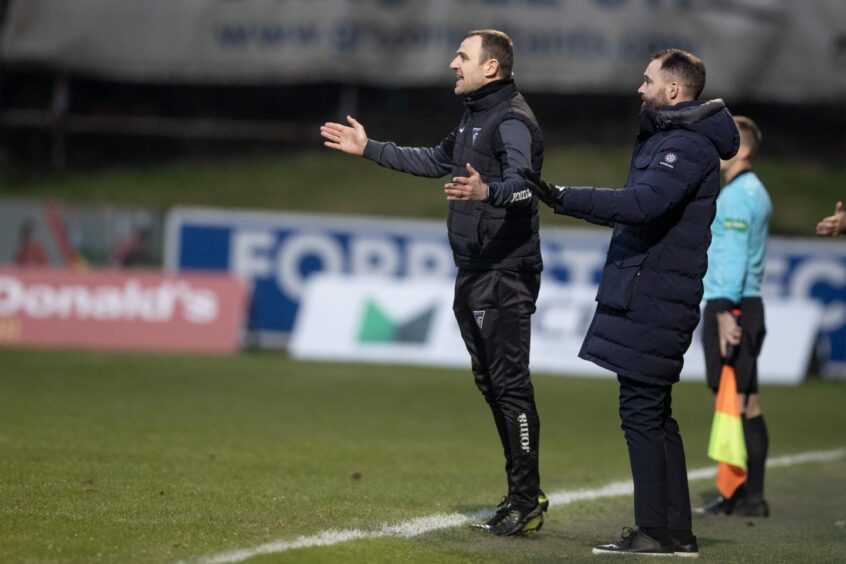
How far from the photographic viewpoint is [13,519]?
6.55 metres

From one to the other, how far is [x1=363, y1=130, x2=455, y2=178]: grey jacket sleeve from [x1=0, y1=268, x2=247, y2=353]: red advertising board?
36.3ft

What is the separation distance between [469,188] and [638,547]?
191 cm

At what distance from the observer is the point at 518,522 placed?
707cm

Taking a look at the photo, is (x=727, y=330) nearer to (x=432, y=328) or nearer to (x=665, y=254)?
(x=665, y=254)

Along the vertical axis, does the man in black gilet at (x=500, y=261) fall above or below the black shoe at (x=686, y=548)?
above

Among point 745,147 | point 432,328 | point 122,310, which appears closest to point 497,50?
point 745,147

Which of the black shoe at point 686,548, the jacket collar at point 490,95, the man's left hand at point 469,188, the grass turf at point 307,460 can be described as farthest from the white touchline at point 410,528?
the jacket collar at point 490,95

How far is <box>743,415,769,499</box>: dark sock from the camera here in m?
8.86

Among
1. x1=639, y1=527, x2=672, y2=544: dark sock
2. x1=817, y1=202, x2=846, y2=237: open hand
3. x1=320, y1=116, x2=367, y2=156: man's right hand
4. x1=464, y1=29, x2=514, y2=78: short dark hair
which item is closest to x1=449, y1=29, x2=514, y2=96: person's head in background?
x1=464, y1=29, x2=514, y2=78: short dark hair

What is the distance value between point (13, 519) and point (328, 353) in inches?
449

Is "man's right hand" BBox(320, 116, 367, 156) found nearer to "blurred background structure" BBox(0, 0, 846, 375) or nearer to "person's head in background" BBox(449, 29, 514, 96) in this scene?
"person's head in background" BBox(449, 29, 514, 96)

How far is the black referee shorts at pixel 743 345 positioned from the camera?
884 cm

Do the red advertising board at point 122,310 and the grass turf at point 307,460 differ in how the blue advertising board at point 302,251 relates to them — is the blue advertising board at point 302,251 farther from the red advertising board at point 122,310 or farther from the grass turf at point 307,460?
the grass turf at point 307,460

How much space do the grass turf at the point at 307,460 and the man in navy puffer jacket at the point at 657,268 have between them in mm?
558
